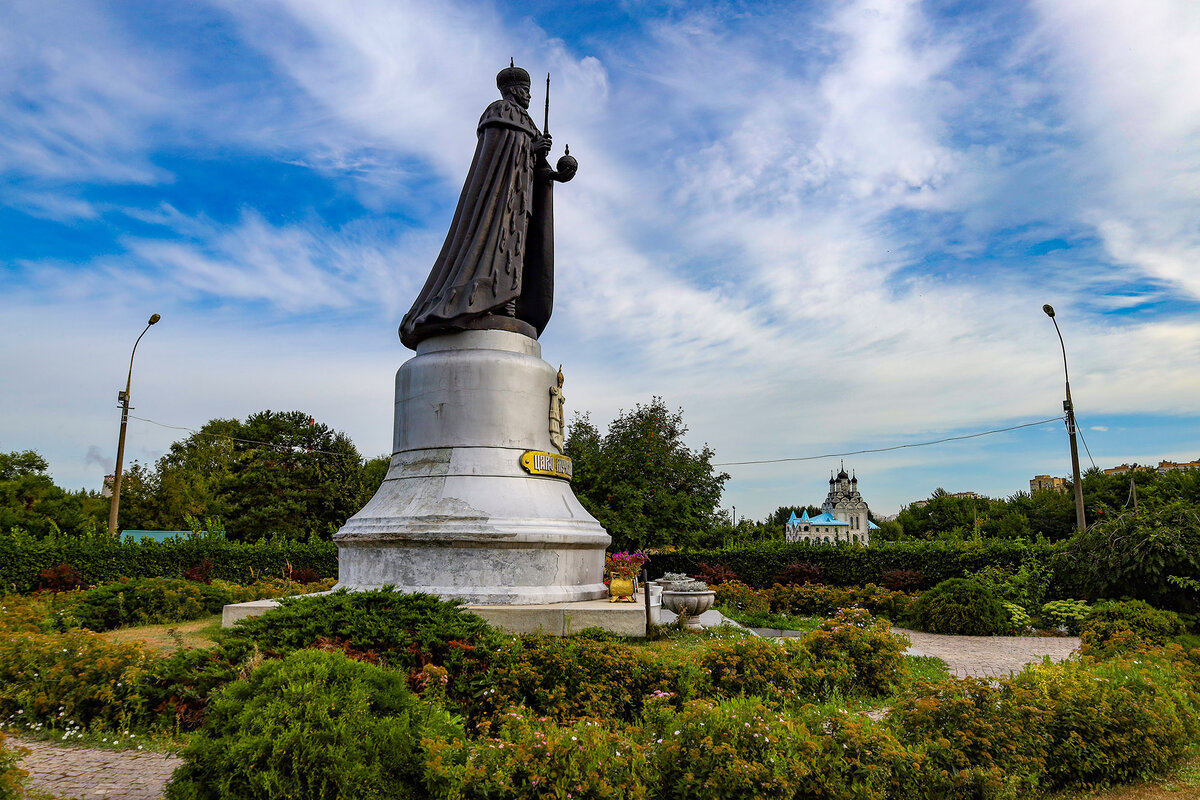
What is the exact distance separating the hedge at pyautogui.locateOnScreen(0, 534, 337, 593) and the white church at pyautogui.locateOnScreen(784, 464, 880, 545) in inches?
3016

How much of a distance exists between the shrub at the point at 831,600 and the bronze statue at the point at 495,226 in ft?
30.2

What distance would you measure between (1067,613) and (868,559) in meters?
6.56

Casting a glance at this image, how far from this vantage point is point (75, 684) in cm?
708

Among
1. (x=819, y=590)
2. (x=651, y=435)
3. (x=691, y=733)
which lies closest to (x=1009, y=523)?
(x=651, y=435)

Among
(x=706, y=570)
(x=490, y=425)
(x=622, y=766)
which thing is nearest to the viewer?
(x=622, y=766)

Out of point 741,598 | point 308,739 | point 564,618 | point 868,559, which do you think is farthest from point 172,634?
point 868,559

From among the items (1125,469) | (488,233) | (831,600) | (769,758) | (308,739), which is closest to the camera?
(308,739)

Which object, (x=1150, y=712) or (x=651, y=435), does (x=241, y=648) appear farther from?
(x=651, y=435)

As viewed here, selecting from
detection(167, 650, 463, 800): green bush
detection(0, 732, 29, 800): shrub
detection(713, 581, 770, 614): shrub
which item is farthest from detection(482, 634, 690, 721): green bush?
detection(713, 581, 770, 614): shrub

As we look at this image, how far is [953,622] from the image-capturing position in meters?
14.6

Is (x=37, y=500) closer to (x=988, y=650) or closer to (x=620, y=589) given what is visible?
(x=620, y=589)

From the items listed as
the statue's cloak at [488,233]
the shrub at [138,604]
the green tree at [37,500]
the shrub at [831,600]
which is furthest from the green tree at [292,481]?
the statue's cloak at [488,233]

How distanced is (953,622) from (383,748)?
43.4ft

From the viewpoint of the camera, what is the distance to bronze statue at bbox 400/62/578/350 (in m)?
12.0
